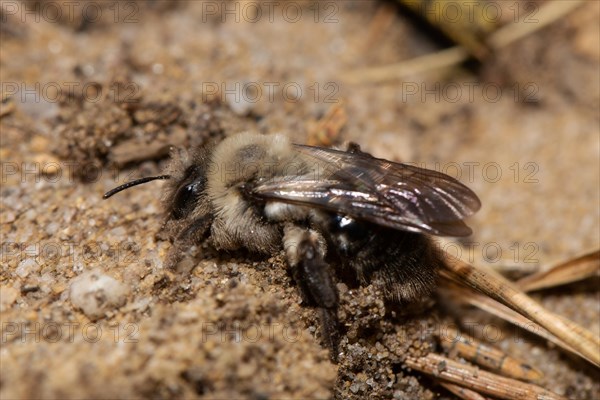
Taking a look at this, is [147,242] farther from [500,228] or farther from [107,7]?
[107,7]

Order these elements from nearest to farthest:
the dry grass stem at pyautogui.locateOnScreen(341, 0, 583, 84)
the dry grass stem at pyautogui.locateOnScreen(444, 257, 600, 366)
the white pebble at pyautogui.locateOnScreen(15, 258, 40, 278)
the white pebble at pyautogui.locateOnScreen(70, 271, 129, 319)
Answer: the white pebble at pyautogui.locateOnScreen(70, 271, 129, 319) < the white pebble at pyautogui.locateOnScreen(15, 258, 40, 278) < the dry grass stem at pyautogui.locateOnScreen(444, 257, 600, 366) < the dry grass stem at pyautogui.locateOnScreen(341, 0, 583, 84)

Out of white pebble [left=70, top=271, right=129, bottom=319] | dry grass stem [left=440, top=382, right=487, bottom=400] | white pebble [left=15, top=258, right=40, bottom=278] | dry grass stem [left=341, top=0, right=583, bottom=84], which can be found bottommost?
white pebble [left=15, top=258, right=40, bottom=278]

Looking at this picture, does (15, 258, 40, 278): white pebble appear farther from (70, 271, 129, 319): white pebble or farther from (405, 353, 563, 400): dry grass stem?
(405, 353, 563, 400): dry grass stem

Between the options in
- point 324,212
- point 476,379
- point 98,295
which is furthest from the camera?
point 476,379

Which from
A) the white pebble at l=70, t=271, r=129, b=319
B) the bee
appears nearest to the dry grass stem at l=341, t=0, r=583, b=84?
the bee

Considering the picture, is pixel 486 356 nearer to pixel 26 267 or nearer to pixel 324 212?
pixel 324 212

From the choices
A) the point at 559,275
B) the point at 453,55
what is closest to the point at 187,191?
the point at 559,275

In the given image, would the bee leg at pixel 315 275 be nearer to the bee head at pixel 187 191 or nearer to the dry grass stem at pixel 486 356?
the bee head at pixel 187 191

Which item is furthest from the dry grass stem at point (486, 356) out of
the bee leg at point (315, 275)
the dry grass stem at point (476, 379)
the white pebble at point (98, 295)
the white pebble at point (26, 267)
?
the white pebble at point (26, 267)
